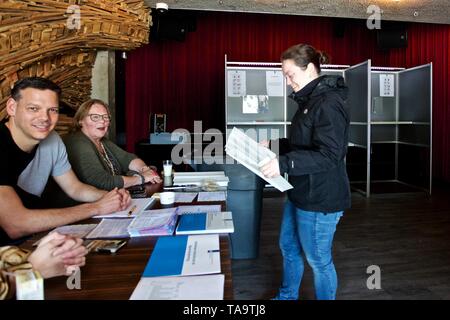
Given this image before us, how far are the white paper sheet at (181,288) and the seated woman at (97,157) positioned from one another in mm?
1363

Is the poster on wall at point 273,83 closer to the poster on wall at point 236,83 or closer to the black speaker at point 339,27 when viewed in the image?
the poster on wall at point 236,83

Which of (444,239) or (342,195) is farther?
(444,239)

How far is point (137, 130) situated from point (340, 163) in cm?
525

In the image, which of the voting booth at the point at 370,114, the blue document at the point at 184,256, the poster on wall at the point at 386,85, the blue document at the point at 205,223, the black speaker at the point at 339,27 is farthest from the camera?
the black speaker at the point at 339,27

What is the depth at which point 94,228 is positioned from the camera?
1.33 metres

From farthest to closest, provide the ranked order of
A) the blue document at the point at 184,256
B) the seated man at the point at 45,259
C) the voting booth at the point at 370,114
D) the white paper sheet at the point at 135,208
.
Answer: the voting booth at the point at 370,114 < the white paper sheet at the point at 135,208 < the blue document at the point at 184,256 < the seated man at the point at 45,259

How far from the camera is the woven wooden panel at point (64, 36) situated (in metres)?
1.86

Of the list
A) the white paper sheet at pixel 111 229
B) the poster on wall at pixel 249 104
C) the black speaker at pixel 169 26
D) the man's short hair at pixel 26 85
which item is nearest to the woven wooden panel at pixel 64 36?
the man's short hair at pixel 26 85

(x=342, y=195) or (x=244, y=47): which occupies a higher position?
(x=244, y=47)

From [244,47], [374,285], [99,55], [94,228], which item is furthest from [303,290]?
[244,47]

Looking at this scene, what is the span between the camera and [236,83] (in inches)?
228
